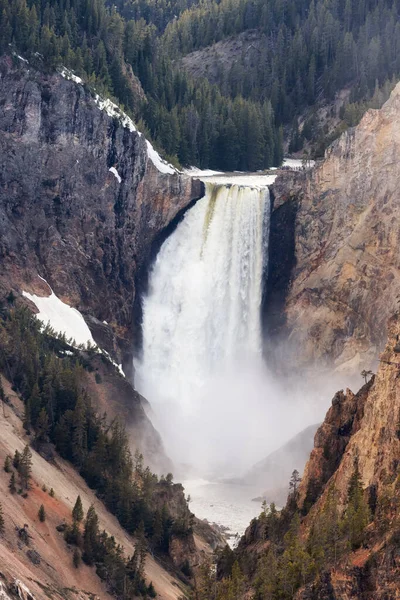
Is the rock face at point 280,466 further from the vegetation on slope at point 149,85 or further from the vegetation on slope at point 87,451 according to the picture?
the vegetation on slope at point 149,85

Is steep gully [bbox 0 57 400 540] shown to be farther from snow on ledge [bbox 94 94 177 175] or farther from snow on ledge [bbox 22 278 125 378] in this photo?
snow on ledge [bbox 22 278 125 378]

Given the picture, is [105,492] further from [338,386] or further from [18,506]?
[338,386]

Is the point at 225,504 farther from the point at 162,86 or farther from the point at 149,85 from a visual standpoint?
the point at 162,86

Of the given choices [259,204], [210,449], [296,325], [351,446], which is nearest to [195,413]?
[210,449]

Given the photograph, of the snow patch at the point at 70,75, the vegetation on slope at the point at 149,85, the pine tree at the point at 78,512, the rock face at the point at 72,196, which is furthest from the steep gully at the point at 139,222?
the pine tree at the point at 78,512

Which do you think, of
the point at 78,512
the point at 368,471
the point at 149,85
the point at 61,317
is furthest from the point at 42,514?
the point at 149,85

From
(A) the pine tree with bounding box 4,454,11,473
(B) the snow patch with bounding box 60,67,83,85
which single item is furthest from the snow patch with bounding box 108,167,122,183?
(A) the pine tree with bounding box 4,454,11,473
